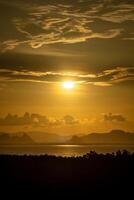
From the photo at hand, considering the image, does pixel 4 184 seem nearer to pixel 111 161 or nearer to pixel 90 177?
pixel 90 177

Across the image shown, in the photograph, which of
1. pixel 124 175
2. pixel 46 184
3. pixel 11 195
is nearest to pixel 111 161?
pixel 124 175

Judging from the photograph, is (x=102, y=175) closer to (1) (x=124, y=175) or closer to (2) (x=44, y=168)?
(1) (x=124, y=175)

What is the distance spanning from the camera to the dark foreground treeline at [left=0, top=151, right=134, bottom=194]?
21.4m

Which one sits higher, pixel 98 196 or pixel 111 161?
pixel 111 161

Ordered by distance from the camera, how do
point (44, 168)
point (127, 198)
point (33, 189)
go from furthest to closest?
point (44, 168)
point (33, 189)
point (127, 198)

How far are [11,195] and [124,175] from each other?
200 inches

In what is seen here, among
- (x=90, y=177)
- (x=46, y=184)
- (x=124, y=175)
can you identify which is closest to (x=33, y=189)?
(x=46, y=184)

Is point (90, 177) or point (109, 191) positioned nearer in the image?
point (109, 191)

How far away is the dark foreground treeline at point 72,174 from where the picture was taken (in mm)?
21441

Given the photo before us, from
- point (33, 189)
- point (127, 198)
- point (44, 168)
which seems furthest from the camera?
point (44, 168)

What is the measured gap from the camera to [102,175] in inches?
889

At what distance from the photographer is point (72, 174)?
913 inches

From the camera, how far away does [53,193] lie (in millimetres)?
20766

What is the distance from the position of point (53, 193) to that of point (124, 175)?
11.6 feet
